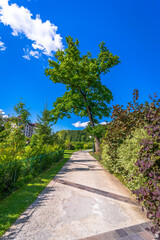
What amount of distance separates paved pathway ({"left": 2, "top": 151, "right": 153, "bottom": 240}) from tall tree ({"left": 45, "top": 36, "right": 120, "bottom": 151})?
35.9ft

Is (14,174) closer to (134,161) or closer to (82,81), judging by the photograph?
(134,161)

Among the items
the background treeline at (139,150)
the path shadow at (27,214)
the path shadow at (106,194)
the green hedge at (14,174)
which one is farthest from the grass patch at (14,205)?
the background treeline at (139,150)

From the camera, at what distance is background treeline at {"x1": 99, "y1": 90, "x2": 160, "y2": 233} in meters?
2.26

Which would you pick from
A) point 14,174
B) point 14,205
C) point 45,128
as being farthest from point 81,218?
point 45,128

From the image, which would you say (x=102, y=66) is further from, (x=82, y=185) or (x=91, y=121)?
(x=82, y=185)

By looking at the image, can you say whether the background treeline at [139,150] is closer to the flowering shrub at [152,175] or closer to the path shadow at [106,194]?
the flowering shrub at [152,175]

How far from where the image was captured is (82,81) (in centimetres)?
1477

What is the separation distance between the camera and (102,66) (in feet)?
51.6

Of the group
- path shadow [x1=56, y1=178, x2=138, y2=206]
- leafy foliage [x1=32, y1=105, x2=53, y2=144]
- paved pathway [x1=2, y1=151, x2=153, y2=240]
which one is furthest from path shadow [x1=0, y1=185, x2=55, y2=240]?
leafy foliage [x1=32, y1=105, x2=53, y2=144]

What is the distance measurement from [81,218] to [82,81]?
13.7 meters

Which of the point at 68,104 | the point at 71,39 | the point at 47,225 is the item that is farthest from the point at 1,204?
the point at 71,39

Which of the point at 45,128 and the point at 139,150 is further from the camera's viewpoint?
the point at 45,128

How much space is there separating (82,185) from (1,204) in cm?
297

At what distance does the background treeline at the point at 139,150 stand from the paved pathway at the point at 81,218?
19.8 inches
